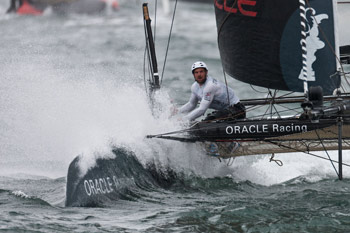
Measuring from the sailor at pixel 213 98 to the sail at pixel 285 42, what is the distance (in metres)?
0.39

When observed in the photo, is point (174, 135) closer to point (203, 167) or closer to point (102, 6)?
point (203, 167)

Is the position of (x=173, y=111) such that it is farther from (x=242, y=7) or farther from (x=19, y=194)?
(x=19, y=194)

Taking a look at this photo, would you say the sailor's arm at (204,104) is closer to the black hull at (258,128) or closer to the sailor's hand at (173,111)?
the sailor's hand at (173,111)

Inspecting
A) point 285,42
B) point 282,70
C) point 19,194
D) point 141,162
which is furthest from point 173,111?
point 19,194

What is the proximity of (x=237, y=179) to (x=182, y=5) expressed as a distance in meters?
24.2

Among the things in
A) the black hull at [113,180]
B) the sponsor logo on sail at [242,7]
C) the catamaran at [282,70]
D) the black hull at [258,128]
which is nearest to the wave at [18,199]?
the black hull at [113,180]

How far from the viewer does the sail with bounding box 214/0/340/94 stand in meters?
7.66

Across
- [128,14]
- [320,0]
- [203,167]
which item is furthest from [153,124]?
[128,14]

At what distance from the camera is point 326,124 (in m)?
7.27

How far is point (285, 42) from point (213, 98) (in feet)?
3.67

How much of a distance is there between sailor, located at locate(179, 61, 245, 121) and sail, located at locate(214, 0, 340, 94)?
39 cm

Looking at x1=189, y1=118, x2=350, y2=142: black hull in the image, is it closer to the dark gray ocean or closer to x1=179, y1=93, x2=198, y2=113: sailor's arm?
the dark gray ocean

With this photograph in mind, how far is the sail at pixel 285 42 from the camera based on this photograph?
25.1 feet

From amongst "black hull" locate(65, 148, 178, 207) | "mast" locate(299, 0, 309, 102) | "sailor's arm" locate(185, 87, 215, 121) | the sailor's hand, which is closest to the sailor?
"sailor's arm" locate(185, 87, 215, 121)
